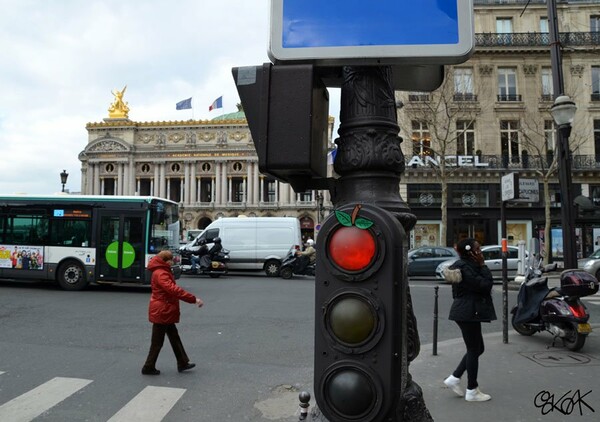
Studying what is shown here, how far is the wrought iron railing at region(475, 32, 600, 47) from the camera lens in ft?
112

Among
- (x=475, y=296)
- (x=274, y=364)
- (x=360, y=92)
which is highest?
(x=360, y=92)

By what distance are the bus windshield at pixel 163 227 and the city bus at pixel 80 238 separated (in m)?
0.03

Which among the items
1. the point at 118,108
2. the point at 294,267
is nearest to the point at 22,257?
the point at 294,267

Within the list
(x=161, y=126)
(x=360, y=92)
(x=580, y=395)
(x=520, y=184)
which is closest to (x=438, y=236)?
(x=520, y=184)

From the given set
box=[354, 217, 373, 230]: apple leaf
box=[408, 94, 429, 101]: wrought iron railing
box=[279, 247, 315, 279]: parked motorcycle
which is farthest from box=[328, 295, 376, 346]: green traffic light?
box=[408, 94, 429, 101]: wrought iron railing

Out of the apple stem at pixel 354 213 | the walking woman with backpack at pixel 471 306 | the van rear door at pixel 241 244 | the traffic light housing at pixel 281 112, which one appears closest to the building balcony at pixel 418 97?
the van rear door at pixel 241 244

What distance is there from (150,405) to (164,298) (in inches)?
67.5

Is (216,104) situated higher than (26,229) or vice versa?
(216,104)

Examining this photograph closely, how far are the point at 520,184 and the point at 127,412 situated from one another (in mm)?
6575

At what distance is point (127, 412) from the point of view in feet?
15.8

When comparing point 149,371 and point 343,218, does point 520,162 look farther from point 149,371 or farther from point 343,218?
point 343,218

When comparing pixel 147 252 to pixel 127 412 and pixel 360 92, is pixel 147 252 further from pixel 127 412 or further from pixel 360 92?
pixel 360 92

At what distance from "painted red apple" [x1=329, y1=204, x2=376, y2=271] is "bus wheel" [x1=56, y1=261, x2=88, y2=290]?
14857 mm

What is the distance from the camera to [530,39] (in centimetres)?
3441
